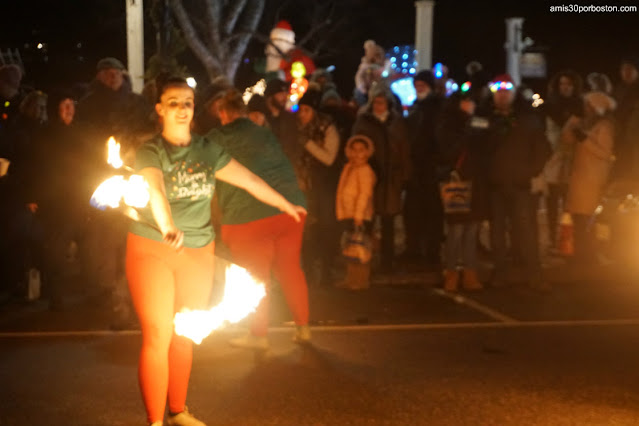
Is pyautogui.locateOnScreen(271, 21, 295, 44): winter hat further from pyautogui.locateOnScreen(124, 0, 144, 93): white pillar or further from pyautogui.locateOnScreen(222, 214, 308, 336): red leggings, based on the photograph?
pyautogui.locateOnScreen(222, 214, 308, 336): red leggings

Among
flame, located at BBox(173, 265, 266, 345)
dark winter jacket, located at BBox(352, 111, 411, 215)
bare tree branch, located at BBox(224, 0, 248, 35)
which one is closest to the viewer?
flame, located at BBox(173, 265, 266, 345)

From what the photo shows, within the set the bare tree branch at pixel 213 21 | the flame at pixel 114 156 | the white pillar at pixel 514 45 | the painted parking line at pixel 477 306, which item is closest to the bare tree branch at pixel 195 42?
the bare tree branch at pixel 213 21

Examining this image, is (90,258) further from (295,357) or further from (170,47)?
(170,47)

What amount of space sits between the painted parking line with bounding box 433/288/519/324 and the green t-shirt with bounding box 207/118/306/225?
2.52 m

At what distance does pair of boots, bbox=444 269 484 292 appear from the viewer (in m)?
10.9

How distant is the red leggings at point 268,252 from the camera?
7.89 metres

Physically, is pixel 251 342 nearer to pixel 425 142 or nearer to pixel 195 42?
pixel 425 142

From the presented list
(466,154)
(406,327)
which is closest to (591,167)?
(466,154)

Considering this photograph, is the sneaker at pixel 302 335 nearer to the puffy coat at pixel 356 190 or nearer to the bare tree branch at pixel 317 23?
the puffy coat at pixel 356 190

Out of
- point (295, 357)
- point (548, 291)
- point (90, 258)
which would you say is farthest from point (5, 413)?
point (548, 291)

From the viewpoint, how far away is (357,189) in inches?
425

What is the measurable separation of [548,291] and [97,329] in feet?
15.6

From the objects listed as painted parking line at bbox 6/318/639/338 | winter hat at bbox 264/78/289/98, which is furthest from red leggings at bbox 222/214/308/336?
winter hat at bbox 264/78/289/98

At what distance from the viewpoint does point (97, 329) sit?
8891 mm
